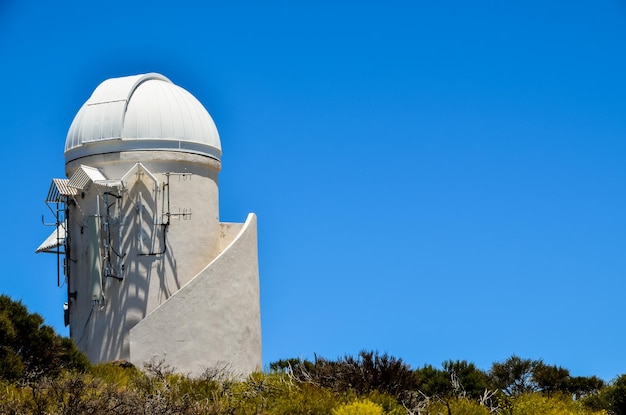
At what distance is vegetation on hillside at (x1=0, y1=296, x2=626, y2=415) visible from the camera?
21.0m

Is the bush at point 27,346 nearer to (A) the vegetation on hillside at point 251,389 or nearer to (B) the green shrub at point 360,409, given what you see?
(A) the vegetation on hillside at point 251,389

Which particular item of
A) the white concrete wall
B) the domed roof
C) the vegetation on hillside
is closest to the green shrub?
the vegetation on hillside

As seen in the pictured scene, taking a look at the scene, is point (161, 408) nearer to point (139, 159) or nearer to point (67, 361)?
point (67, 361)

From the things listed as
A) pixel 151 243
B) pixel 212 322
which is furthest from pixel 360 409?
pixel 151 243

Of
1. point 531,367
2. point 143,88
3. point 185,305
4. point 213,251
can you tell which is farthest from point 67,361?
point 531,367

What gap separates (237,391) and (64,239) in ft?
39.8

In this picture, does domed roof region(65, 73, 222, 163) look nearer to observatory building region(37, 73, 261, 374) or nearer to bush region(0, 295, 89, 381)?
observatory building region(37, 73, 261, 374)

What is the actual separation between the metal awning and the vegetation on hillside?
5.02 m

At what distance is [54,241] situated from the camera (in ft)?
117

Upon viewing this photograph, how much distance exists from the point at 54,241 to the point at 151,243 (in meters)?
3.98

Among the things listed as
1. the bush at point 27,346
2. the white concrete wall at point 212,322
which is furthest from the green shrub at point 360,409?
the white concrete wall at point 212,322

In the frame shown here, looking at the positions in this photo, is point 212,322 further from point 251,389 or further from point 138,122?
point 251,389

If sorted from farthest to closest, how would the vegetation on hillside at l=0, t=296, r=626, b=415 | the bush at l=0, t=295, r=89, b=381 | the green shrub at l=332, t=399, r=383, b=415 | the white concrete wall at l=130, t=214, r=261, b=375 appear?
the white concrete wall at l=130, t=214, r=261, b=375 → the bush at l=0, t=295, r=89, b=381 → the green shrub at l=332, t=399, r=383, b=415 → the vegetation on hillside at l=0, t=296, r=626, b=415

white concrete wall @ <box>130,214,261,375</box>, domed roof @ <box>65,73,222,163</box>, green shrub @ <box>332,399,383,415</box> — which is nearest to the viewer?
green shrub @ <box>332,399,383,415</box>
